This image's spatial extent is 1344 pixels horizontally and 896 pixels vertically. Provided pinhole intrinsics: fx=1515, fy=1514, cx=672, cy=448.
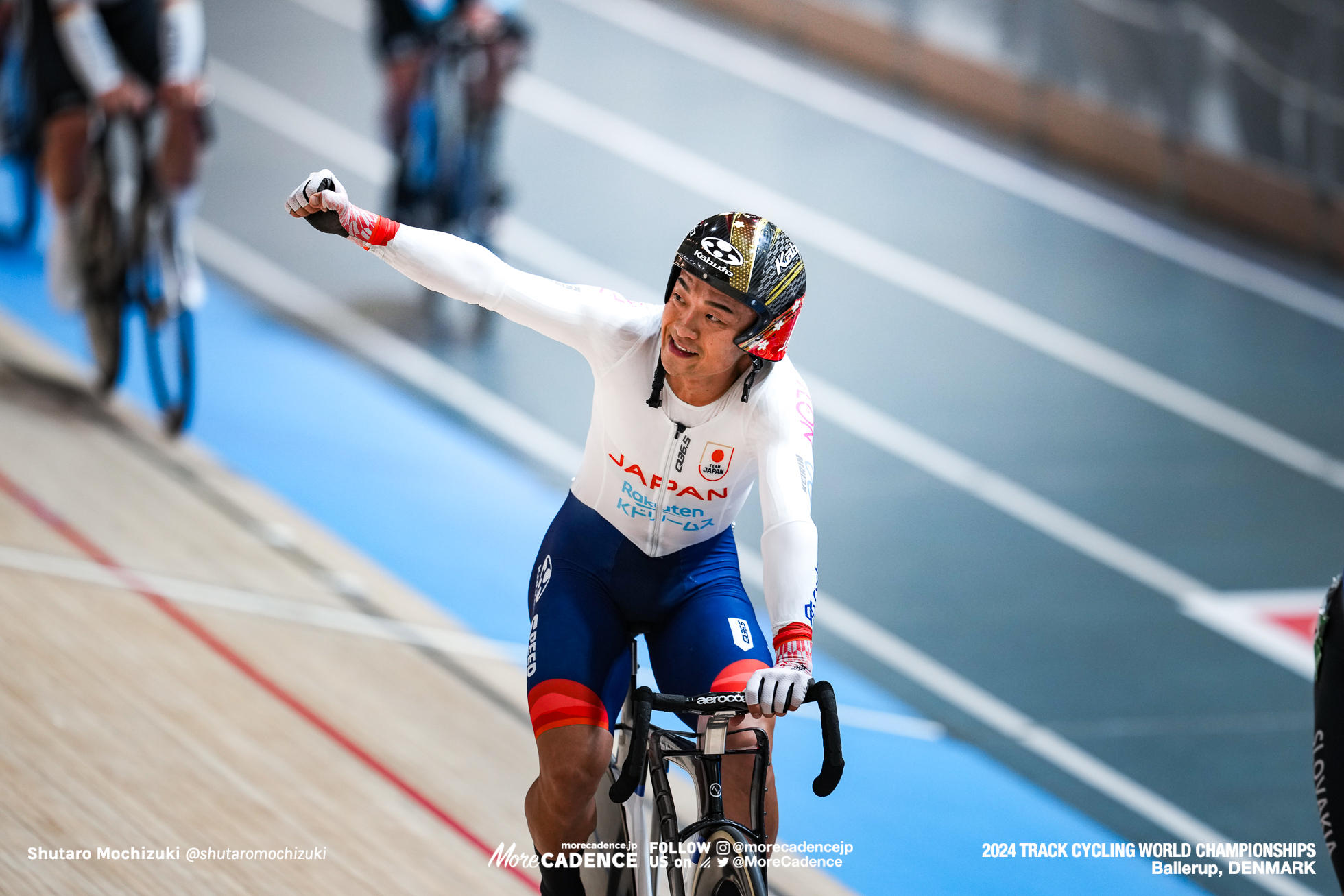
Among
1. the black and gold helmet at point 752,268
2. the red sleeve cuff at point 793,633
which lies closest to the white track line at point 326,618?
the red sleeve cuff at point 793,633

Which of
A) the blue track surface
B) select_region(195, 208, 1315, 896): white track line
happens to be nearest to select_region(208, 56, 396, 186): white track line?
select_region(195, 208, 1315, 896): white track line

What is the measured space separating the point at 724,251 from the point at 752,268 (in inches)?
2.4

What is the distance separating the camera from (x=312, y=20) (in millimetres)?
11398

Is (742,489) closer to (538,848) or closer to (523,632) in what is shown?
(538,848)

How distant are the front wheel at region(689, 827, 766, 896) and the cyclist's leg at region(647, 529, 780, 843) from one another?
95 millimetres

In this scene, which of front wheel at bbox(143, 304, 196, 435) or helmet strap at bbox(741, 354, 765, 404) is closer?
helmet strap at bbox(741, 354, 765, 404)

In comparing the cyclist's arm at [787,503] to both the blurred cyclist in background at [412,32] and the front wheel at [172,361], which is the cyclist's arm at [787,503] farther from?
the blurred cyclist in background at [412,32]

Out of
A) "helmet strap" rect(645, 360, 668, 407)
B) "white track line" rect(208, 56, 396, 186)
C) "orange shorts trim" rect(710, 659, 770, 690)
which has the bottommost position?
"orange shorts trim" rect(710, 659, 770, 690)

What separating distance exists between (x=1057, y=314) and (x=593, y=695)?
634 centimetres

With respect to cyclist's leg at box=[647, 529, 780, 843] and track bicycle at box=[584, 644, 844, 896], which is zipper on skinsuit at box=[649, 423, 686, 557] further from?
track bicycle at box=[584, 644, 844, 896]

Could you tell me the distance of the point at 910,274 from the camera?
29.4 ft

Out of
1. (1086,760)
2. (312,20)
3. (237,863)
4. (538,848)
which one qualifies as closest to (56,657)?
(237,863)

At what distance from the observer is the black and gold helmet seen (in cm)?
279

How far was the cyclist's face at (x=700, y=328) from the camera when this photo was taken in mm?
2814
